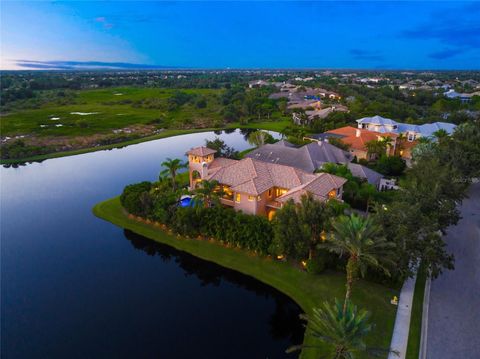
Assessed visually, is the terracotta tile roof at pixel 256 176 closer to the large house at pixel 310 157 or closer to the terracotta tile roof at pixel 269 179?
the terracotta tile roof at pixel 269 179

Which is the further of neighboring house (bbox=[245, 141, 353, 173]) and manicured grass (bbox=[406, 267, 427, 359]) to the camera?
neighboring house (bbox=[245, 141, 353, 173])

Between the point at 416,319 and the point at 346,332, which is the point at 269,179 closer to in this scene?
the point at 416,319

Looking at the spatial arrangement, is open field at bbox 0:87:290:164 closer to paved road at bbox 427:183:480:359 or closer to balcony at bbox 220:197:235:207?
balcony at bbox 220:197:235:207

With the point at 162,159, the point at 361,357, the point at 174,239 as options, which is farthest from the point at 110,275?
the point at 162,159

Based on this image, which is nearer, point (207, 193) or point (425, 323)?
point (425, 323)

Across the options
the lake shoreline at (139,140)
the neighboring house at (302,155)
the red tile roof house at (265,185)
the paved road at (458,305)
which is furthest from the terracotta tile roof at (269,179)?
the lake shoreline at (139,140)

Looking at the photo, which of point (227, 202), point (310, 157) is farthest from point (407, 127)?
point (227, 202)

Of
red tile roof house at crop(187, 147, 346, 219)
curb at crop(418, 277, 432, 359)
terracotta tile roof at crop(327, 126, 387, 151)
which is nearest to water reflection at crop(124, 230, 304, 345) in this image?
Answer: red tile roof house at crop(187, 147, 346, 219)
